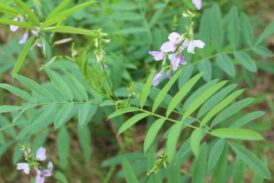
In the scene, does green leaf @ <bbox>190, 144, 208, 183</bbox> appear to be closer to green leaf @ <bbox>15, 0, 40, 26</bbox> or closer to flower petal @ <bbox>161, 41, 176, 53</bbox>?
flower petal @ <bbox>161, 41, 176, 53</bbox>

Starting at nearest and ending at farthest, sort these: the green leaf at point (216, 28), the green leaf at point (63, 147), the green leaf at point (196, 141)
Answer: the green leaf at point (196, 141)
the green leaf at point (216, 28)
the green leaf at point (63, 147)

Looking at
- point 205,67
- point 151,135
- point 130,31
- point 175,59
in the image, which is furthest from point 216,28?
point 151,135

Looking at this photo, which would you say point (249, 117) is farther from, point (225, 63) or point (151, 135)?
point (225, 63)

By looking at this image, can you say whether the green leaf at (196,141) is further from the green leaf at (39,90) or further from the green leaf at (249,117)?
the green leaf at (39,90)

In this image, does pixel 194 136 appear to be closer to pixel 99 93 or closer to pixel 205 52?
pixel 99 93

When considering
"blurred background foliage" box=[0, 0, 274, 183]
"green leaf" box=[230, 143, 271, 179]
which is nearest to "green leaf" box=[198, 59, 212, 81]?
"blurred background foliage" box=[0, 0, 274, 183]

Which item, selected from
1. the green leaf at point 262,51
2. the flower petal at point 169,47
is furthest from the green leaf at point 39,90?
the green leaf at point 262,51
